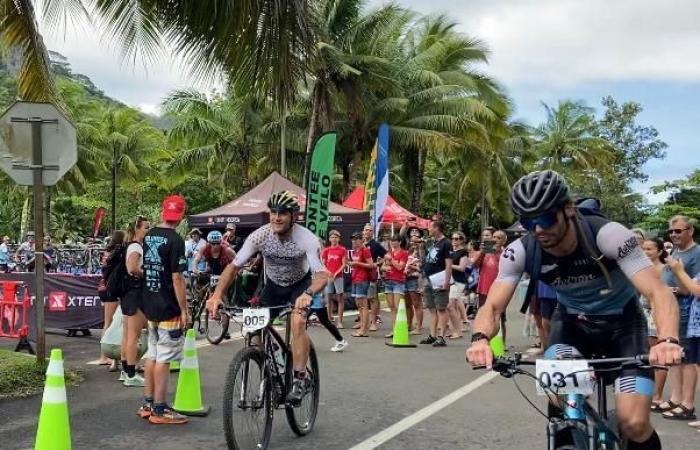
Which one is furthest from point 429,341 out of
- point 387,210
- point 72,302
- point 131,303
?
point 387,210

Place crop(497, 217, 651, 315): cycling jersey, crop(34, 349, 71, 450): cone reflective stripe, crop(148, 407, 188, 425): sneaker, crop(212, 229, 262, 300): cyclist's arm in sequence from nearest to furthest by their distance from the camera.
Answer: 1. crop(497, 217, 651, 315): cycling jersey
2. crop(34, 349, 71, 450): cone reflective stripe
3. crop(212, 229, 262, 300): cyclist's arm
4. crop(148, 407, 188, 425): sneaker

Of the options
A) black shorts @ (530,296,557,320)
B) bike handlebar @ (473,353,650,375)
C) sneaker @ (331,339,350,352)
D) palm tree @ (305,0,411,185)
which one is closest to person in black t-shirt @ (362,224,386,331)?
sneaker @ (331,339,350,352)

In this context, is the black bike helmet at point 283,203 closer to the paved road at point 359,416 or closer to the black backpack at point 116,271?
the paved road at point 359,416

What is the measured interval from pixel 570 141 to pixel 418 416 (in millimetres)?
51685

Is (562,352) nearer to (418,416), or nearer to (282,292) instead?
(282,292)

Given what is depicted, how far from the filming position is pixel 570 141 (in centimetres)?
5556

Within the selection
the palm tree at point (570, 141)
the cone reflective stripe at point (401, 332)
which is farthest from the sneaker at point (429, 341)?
the palm tree at point (570, 141)

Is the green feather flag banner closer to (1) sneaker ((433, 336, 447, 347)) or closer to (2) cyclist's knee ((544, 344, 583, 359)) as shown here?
(1) sneaker ((433, 336, 447, 347))

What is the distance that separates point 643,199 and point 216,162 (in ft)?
117

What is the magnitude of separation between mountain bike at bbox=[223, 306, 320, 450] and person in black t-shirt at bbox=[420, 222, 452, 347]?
20.6ft

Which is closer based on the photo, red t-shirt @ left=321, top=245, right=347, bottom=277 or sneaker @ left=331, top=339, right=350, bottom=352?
sneaker @ left=331, top=339, right=350, bottom=352

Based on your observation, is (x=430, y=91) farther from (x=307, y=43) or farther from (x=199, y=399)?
(x=199, y=399)

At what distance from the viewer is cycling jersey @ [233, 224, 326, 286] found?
6.16 metres

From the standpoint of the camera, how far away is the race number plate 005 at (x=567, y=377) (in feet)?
11.1
